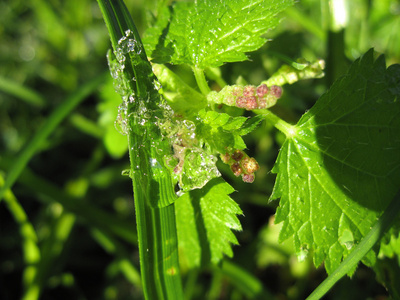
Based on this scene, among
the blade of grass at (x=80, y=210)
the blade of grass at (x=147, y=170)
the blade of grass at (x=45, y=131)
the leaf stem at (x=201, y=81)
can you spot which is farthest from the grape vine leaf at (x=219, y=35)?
the blade of grass at (x=80, y=210)

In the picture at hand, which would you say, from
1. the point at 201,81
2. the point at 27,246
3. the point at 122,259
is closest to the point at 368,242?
the point at 201,81

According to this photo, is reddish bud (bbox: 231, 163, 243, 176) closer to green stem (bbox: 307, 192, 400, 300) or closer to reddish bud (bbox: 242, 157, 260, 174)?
reddish bud (bbox: 242, 157, 260, 174)

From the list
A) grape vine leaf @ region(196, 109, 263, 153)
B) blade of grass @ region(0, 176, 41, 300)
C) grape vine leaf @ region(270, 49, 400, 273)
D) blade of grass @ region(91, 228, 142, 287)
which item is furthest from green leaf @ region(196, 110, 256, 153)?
blade of grass @ region(0, 176, 41, 300)

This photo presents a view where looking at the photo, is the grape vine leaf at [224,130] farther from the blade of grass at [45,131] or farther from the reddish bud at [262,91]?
the blade of grass at [45,131]

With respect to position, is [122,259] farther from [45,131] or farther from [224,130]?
[224,130]

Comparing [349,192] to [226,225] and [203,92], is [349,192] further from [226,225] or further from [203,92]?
[203,92]

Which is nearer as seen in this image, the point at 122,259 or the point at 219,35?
the point at 219,35
